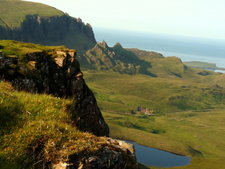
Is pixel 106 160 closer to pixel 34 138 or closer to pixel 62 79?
pixel 34 138

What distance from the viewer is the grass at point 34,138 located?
10795 mm

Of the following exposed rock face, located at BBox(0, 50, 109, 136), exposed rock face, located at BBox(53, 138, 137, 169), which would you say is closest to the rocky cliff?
exposed rock face, located at BBox(53, 138, 137, 169)

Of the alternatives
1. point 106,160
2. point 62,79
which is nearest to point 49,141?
point 106,160

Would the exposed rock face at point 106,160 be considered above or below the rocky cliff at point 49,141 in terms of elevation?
below

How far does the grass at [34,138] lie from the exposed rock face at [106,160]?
256 mm

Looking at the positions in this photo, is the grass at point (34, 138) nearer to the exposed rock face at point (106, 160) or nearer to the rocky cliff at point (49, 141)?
the rocky cliff at point (49, 141)

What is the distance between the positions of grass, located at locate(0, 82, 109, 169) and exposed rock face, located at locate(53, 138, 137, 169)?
26 centimetres

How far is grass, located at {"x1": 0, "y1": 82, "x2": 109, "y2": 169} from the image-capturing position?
1080 cm

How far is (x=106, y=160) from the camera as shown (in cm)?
1234

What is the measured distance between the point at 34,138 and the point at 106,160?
3.48 meters

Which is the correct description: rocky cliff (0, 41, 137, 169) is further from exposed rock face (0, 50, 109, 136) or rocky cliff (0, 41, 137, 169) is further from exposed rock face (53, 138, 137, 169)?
exposed rock face (0, 50, 109, 136)

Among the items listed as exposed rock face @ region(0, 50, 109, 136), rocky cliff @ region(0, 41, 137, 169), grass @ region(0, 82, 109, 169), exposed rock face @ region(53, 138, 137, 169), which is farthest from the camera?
exposed rock face @ region(0, 50, 109, 136)

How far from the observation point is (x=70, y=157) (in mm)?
11234

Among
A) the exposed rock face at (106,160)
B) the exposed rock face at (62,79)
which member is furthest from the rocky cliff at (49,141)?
the exposed rock face at (62,79)
